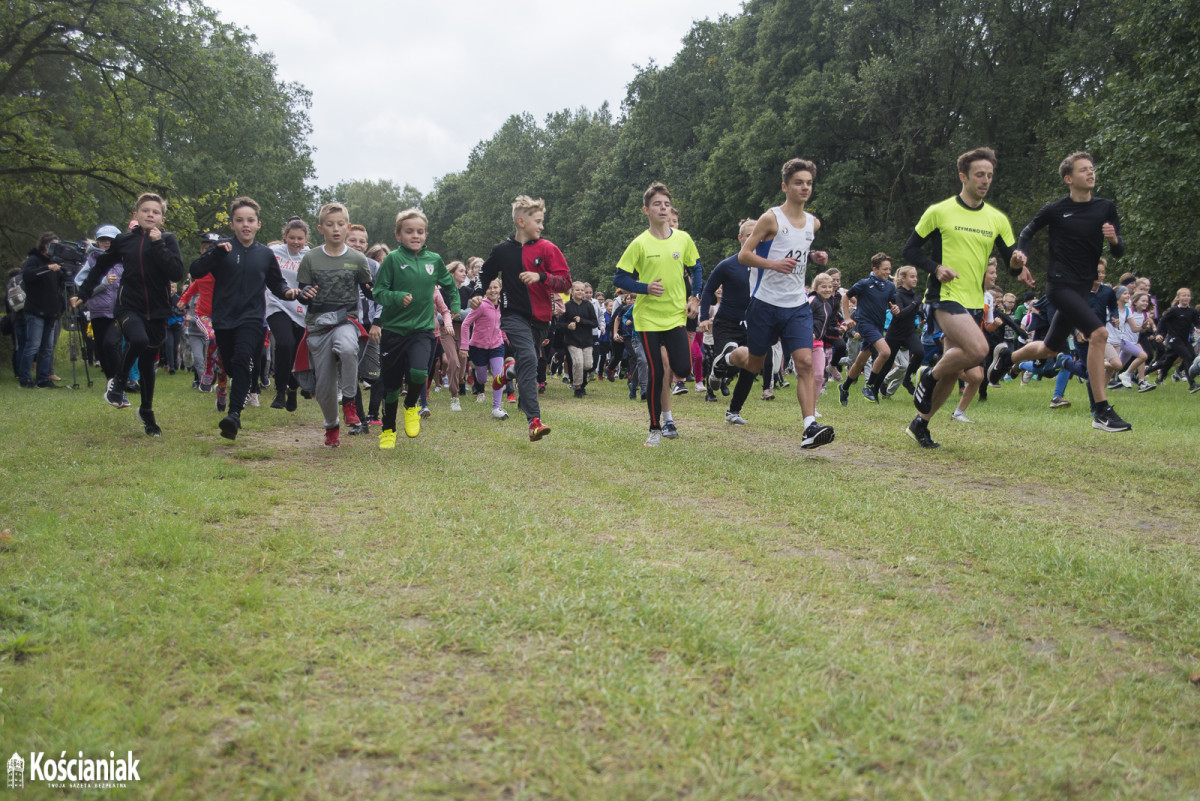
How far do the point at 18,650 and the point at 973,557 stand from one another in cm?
397

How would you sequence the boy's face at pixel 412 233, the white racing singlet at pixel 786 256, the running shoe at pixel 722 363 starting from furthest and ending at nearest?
1. the running shoe at pixel 722 363
2. the boy's face at pixel 412 233
3. the white racing singlet at pixel 786 256

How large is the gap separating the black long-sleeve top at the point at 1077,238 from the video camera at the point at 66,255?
47.8ft

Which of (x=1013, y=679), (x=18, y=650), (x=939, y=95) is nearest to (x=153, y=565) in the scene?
(x=18, y=650)

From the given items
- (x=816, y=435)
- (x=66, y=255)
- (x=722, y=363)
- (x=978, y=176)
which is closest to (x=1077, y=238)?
(x=978, y=176)

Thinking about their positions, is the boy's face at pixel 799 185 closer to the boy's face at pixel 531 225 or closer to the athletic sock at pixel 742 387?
the athletic sock at pixel 742 387

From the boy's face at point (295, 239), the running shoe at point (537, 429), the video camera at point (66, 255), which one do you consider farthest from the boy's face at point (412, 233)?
the video camera at point (66, 255)

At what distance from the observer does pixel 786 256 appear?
8.16 metres

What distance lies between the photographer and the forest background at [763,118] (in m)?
21.4

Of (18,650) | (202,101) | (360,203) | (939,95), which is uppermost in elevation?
(360,203)

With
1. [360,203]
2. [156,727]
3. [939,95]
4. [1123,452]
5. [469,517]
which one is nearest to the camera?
[156,727]

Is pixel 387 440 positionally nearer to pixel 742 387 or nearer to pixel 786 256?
pixel 742 387

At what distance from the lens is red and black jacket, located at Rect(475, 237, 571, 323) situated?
30.4 ft

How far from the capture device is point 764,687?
2.70 meters

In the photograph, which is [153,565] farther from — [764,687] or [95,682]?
[764,687]
